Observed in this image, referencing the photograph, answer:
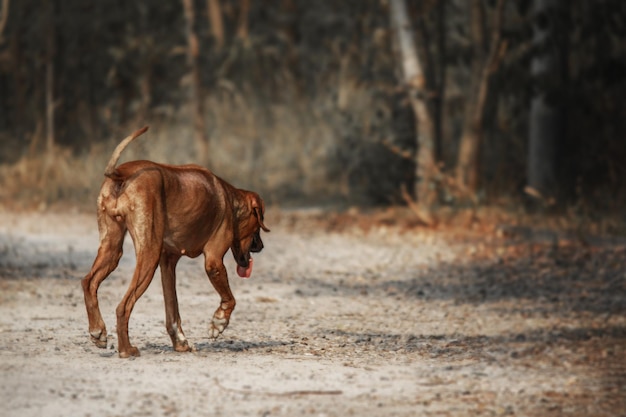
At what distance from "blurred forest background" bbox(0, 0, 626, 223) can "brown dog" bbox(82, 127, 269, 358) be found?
26.4 ft

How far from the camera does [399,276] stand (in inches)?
521

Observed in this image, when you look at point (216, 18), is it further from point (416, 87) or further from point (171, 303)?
point (171, 303)

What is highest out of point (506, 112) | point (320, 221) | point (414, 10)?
point (414, 10)

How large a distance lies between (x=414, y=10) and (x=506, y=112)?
13.1ft

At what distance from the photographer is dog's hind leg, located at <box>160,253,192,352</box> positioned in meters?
7.94

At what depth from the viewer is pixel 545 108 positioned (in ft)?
62.2

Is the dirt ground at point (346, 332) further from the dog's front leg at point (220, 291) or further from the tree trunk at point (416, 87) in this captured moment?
the tree trunk at point (416, 87)

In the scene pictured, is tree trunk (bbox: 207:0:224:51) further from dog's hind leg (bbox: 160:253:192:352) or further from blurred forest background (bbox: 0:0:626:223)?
dog's hind leg (bbox: 160:253:192:352)

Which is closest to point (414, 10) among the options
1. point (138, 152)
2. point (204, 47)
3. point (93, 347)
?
point (138, 152)

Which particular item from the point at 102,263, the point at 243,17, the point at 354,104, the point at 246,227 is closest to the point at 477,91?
the point at 354,104

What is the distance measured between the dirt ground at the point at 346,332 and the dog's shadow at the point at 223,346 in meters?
0.01

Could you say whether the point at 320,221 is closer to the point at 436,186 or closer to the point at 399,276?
the point at 436,186

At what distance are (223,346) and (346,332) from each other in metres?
1.23

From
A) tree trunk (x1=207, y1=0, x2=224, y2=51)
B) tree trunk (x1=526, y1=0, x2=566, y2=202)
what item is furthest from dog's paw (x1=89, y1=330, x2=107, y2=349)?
tree trunk (x1=207, y1=0, x2=224, y2=51)
